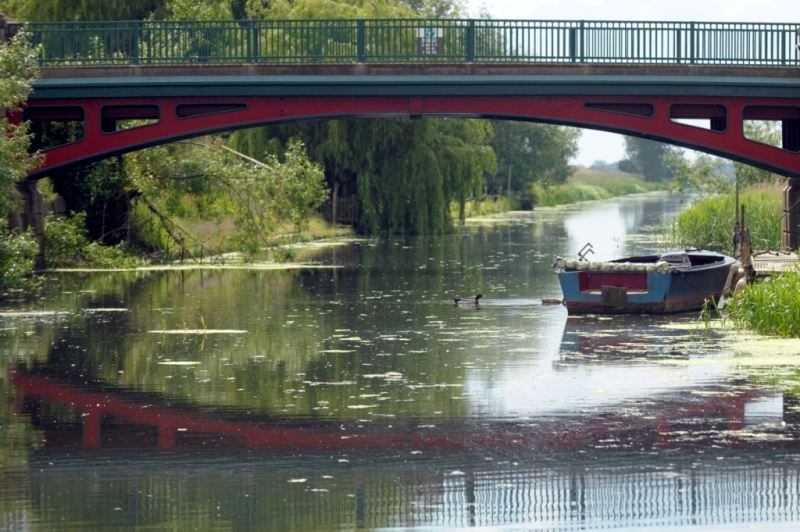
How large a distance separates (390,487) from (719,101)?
26439 mm

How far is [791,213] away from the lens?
3944cm

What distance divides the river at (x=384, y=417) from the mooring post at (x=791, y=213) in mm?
11046

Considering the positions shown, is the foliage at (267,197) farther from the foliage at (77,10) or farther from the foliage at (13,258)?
the foliage at (77,10)

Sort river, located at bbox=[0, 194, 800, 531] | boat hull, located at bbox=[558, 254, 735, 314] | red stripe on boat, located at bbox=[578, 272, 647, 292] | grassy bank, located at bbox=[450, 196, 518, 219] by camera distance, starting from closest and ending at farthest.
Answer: river, located at bbox=[0, 194, 800, 531] → boat hull, located at bbox=[558, 254, 735, 314] → red stripe on boat, located at bbox=[578, 272, 647, 292] → grassy bank, located at bbox=[450, 196, 518, 219]

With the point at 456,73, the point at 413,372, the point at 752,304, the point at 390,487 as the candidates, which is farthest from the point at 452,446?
the point at 456,73

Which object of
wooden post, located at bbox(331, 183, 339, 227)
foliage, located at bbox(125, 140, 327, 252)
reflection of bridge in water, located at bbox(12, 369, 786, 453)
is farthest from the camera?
wooden post, located at bbox(331, 183, 339, 227)

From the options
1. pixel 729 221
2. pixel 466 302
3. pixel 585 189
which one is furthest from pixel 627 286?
pixel 585 189

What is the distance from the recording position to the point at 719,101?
38.1 metres

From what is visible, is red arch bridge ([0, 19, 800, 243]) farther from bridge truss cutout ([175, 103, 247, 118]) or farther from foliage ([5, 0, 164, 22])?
foliage ([5, 0, 164, 22])

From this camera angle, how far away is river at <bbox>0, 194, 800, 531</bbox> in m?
12.7

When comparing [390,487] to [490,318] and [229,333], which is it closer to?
[229,333]

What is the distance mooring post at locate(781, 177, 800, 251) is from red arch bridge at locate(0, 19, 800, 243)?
87 centimetres

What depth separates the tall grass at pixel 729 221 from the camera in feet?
135

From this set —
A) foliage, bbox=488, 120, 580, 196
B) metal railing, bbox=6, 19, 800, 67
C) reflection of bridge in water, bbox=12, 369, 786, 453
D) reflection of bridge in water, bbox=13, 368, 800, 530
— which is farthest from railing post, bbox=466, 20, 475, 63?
foliage, bbox=488, 120, 580, 196
